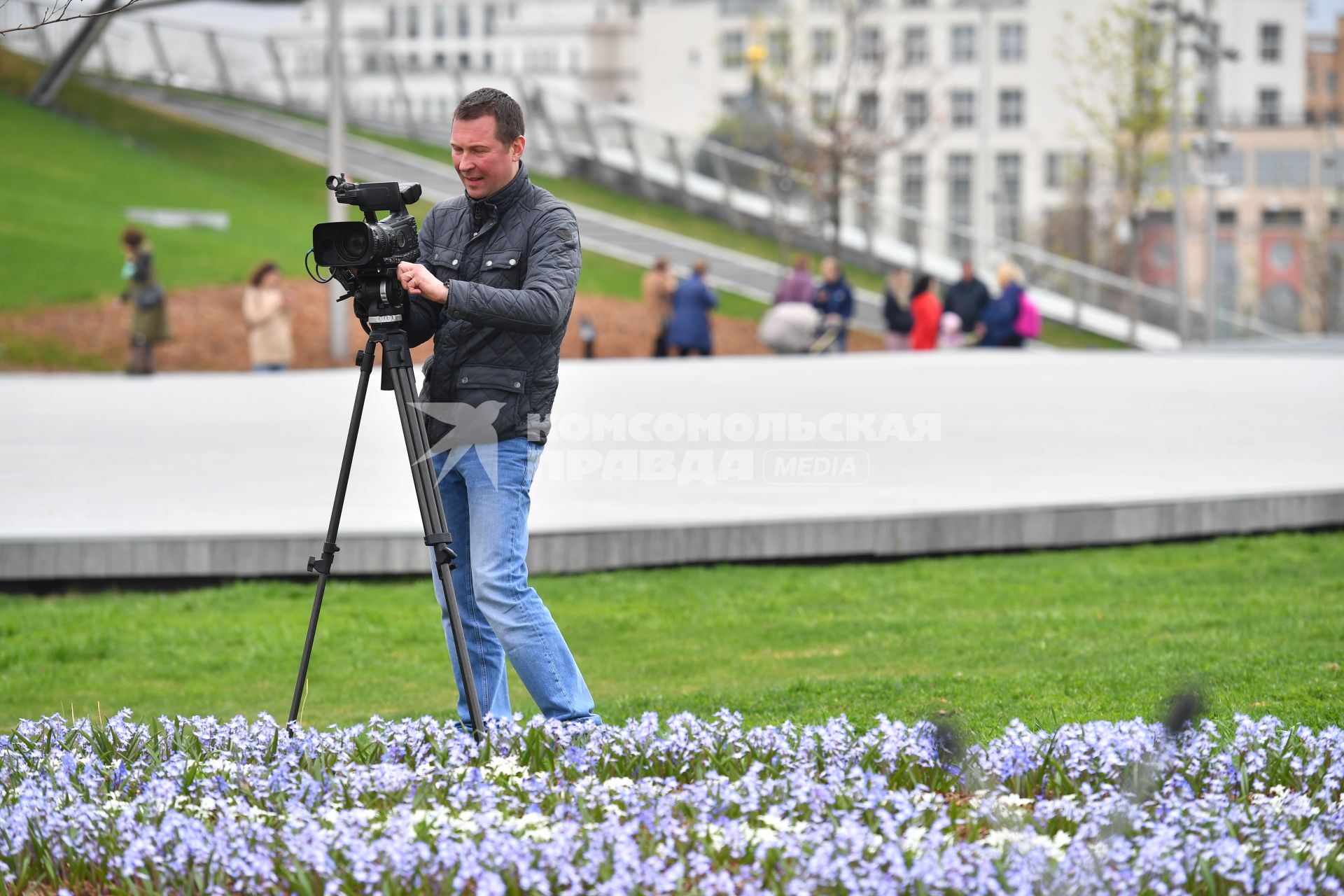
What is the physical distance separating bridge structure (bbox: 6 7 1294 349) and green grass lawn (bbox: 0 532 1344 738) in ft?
83.8

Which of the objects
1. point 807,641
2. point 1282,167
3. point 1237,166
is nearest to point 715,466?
point 807,641

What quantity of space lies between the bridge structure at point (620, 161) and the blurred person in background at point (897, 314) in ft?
31.1

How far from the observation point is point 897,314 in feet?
78.2

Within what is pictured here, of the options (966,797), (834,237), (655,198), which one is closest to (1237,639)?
(966,797)

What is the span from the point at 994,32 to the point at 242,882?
283 feet

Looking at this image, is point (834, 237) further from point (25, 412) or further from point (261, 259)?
point (25, 412)

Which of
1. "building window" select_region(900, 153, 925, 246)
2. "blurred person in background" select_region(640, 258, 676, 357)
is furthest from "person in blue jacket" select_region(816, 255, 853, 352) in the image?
"building window" select_region(900, 153, 925, 246)

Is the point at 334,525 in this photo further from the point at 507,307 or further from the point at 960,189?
the point at 960,189

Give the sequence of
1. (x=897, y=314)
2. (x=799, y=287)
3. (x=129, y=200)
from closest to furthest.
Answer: (x=897, y=314) < (x=799, y=287) < (x=129, y=200)

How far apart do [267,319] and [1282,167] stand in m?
72.4

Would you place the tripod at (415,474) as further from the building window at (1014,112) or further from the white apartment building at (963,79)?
the building window at (1014,112)

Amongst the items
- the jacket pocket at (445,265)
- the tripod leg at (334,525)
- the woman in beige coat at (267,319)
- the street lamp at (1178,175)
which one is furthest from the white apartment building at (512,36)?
the tripod leg at (334,525)

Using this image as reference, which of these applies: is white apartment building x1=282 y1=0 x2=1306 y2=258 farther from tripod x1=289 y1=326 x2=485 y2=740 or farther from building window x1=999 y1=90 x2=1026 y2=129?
tripod x1=289 y1=326 x2=485 y2=740

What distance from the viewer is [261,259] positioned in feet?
91.7
